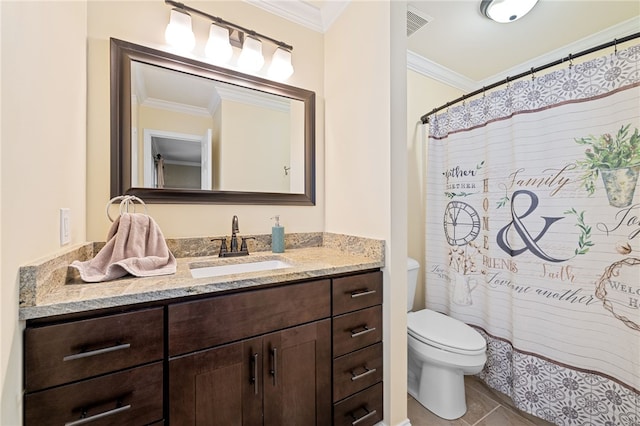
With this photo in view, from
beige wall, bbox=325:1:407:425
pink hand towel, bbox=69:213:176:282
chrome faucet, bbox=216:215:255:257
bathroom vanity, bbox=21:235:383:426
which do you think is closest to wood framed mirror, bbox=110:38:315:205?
chrome faucet, bbox=216:215:255:257

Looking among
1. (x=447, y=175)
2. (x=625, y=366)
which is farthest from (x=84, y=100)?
(x=625, y=366)

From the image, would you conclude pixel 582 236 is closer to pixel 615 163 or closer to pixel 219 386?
pixel 615 163

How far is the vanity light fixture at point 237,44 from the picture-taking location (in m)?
1.30

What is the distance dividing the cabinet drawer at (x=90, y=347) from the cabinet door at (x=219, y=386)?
0.11 metres

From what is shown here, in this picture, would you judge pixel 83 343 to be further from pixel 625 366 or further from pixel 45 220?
pixel 625 366

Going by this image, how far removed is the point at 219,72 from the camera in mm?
1431

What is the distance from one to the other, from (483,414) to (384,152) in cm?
163

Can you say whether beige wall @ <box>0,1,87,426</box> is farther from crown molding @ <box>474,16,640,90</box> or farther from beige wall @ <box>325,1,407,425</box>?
A: crown molding @ <box>474,16,640,90</box>

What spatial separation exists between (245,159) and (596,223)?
1.89 metres

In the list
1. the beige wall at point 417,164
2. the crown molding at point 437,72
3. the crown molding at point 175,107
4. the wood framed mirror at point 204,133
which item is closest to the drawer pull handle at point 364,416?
the beige wall at point 417,164

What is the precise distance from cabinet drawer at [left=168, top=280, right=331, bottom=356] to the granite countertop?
4 centimetres

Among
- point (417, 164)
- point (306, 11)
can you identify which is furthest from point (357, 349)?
point (306, 11)

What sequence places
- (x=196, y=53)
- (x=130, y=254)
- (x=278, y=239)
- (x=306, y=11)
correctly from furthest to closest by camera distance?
(x=306, y=11) → (x=278, y=239) → (x=196, y=53) → (x=130, y=254)

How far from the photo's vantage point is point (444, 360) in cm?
135
